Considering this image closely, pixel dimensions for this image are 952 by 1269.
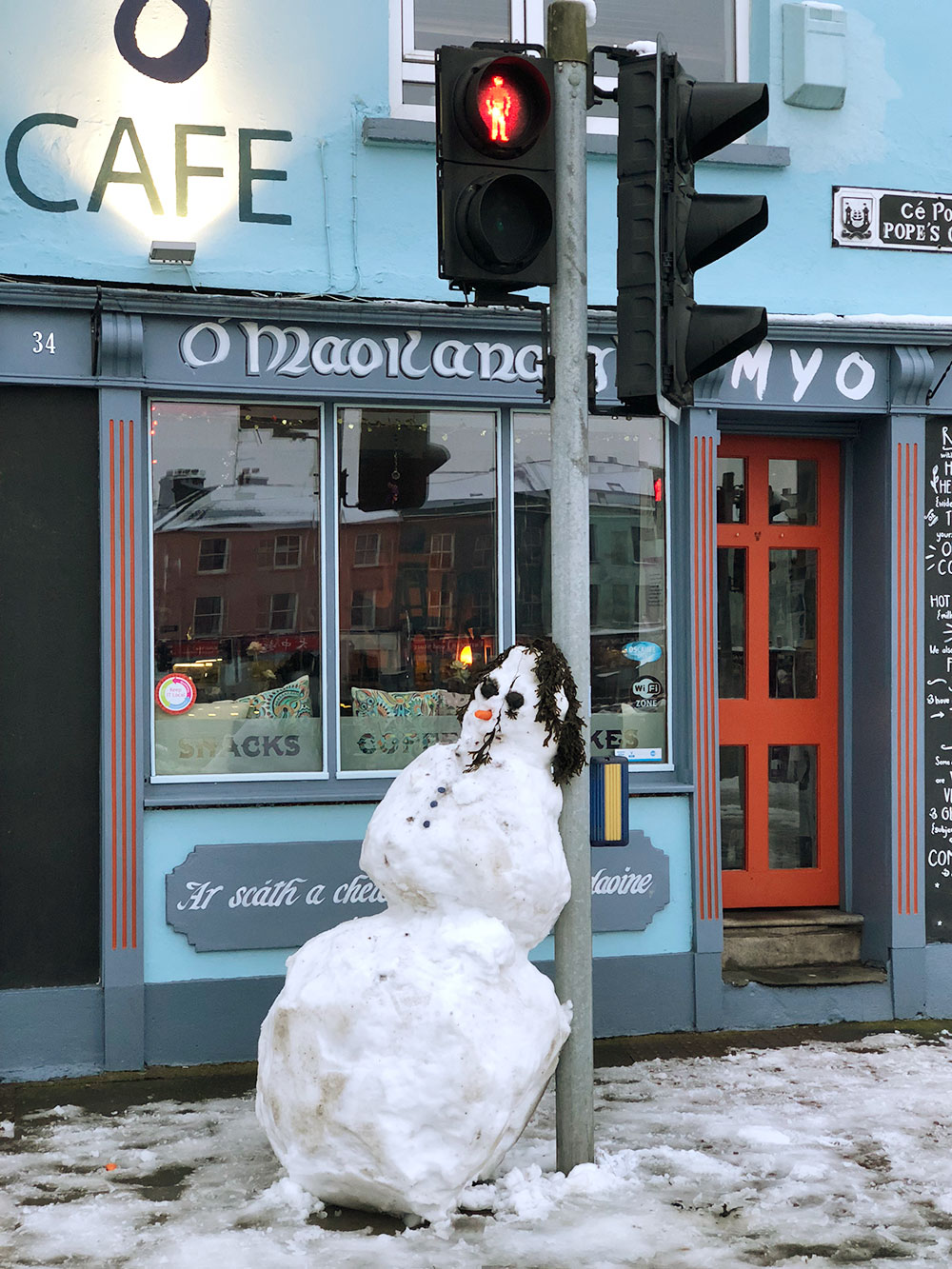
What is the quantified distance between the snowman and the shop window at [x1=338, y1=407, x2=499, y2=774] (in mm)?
1890

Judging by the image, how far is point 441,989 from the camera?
4754 mm

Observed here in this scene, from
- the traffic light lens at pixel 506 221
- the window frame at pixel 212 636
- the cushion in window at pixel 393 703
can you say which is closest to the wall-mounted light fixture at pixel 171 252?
the window frame at pixel 212 636

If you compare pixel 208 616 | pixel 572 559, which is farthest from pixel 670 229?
pixel 208 616

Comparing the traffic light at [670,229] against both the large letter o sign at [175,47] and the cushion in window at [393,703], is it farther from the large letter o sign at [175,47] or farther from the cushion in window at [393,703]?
the large letter o sign at [175,47]

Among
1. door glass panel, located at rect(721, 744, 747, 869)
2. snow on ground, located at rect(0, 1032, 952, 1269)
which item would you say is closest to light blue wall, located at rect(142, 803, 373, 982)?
snow on ground, located at rect(0, 1032, 952, 1269)

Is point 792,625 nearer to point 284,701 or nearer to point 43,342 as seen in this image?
point 284,701

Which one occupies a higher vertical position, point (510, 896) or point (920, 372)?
point (920, 372)

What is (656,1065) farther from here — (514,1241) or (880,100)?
(880,100)

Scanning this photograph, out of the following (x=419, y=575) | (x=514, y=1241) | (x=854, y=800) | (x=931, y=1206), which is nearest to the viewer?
(x=514, y=1241)

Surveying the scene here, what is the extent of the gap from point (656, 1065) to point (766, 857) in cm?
167

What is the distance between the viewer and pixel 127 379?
21.5ft

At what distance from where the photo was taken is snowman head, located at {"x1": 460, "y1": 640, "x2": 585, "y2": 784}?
5.14 metres

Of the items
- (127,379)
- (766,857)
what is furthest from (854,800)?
(127,379)

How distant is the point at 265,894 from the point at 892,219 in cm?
481
